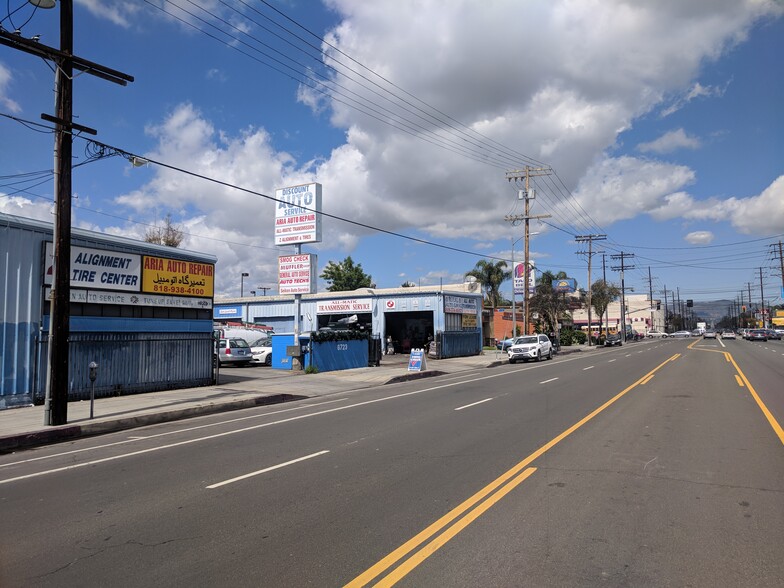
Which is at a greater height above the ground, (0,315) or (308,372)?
(0,315)

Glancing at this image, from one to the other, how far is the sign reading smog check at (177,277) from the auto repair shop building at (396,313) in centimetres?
1763

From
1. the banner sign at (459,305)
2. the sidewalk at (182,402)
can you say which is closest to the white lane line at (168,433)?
the sidewalk at (182,402)

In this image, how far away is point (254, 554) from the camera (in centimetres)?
459

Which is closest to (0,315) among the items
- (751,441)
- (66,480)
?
(66,480)

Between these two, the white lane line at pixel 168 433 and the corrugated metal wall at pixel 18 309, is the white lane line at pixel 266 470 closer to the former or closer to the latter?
the white lane line at pixel 168 433

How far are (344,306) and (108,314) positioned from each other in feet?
92.5

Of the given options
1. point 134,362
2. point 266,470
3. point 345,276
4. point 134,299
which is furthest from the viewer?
point 345,276

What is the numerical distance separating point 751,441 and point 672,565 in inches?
224

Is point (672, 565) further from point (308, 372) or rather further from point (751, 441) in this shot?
point (308, 372)

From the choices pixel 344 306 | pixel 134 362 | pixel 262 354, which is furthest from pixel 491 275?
pixel 134 362

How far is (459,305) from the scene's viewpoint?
137 feet

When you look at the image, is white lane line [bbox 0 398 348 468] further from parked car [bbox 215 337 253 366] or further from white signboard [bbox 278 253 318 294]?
parked car [bbox 215 337 253 366]

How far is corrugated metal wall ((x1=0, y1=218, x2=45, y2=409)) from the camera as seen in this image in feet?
46.3

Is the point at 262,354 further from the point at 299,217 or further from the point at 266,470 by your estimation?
the point at 266,470
